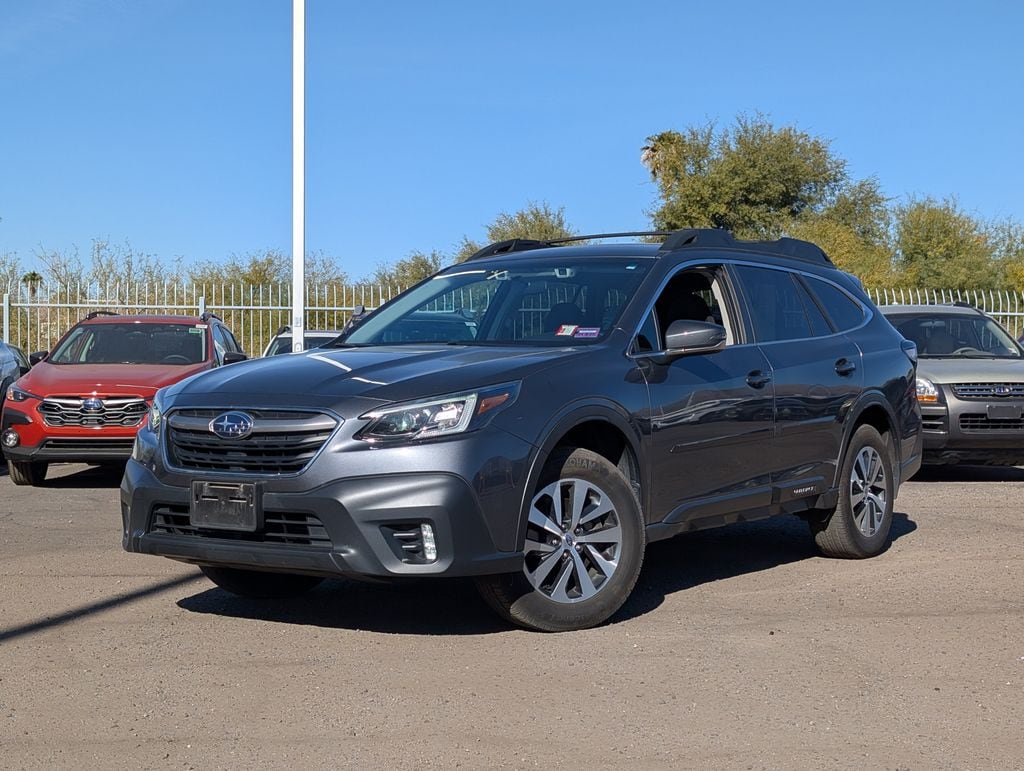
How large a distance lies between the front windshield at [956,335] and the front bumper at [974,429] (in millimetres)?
1285

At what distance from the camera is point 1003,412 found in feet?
40.8

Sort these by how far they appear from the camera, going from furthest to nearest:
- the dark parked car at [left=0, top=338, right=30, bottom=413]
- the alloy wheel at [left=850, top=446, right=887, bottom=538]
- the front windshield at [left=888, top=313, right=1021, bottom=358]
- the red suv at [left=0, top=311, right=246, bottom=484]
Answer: the dark parked car at [left=0, top=338, right=30, bottom=413], the front windshield at [left=888, top=313, right=1021, bottom=358], the red suv at [left=0, top=311, right=246, bottom=484], the alloy wheel at [left=850, top=446, right=887, bottom=538]

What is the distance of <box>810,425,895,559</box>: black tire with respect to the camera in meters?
8.14

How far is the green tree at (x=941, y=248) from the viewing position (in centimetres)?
4906

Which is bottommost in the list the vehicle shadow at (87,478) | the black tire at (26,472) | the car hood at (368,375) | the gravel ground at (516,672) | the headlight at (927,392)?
the vehicle shadow at (87,478)

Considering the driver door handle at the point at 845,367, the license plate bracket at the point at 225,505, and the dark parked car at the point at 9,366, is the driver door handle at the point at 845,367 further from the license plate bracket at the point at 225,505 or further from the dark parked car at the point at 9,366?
the dark parked car at the point at 9,366

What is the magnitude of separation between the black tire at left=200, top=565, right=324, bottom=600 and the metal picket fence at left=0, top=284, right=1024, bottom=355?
56.4ft

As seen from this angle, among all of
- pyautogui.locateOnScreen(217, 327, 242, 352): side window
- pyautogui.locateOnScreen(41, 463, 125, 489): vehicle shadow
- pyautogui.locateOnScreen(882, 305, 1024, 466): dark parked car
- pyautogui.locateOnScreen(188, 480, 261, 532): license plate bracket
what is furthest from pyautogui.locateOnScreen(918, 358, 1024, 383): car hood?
pyautogui.locateOnScreen(188, 480, 261, 532): license plate bracket

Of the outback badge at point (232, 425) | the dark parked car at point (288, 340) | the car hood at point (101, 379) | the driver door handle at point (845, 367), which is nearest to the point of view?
the outback badge at point (232, 425)

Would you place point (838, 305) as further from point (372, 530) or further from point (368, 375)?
point (372, 530)

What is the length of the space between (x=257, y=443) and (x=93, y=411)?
7147 millimetres

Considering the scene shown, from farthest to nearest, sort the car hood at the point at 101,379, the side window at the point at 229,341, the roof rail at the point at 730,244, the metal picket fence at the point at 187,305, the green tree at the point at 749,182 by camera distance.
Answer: the green tree at the point at 749,182
the metal picket fence at the point at 187,305
the side window at the point at 229,341
the car hood at the point at 101,379
the roof rail at the point at 730,244

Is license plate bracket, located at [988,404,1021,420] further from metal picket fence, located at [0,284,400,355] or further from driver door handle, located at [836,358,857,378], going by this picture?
metal picket fence, located at [0,284,400,355]

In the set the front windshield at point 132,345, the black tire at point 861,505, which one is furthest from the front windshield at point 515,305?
the front windshield at point 132,345
